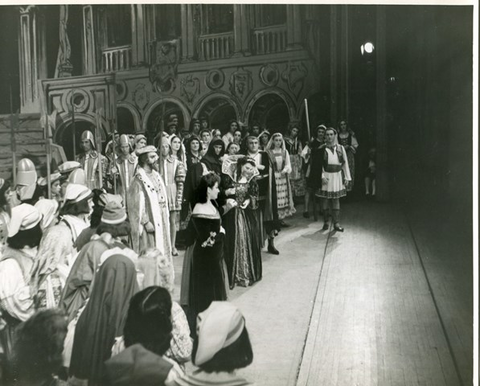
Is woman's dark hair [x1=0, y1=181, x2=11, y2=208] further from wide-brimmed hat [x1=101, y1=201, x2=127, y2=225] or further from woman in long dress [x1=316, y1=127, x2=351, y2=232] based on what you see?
woman in long dress [x1=316, y1=127, x2=351, y2=232]

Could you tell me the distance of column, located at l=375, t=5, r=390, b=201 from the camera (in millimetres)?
4203

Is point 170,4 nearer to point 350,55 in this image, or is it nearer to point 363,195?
point 350,55

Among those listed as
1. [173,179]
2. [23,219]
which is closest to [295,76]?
[173,179]

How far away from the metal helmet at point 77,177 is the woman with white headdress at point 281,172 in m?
1.40

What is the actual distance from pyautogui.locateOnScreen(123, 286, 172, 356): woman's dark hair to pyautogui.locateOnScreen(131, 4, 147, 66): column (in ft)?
5.67

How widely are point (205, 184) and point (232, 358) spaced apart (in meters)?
1.25

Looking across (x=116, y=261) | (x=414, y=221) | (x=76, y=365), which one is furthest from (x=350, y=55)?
(x=76, y=365)

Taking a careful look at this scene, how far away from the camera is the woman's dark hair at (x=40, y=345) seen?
418 cm

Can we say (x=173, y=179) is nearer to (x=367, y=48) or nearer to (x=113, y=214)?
(x=113, y=214)

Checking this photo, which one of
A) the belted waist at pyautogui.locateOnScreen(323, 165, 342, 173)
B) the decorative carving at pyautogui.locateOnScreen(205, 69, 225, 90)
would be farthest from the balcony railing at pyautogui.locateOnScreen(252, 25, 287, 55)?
the belted waist at pyautogui.locateOnScreen(323, 165, 342, 173)

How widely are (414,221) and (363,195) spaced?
1.34ft

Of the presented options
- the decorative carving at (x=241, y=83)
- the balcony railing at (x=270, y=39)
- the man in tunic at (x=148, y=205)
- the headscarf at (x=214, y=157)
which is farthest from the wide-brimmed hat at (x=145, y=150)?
the balcony railing at (x=270, y=39)

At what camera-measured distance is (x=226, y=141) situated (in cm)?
437

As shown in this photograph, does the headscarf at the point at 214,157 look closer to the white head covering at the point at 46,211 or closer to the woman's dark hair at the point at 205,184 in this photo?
the woman's dark hair at the point at 205,184
